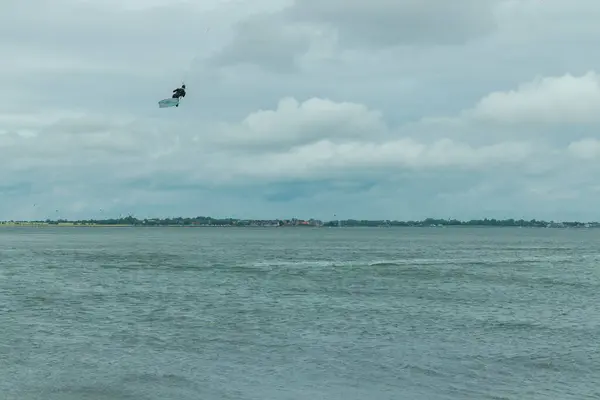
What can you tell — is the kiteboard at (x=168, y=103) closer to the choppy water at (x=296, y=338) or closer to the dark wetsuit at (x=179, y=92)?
the dark wetsuit at (x=179, y=92)

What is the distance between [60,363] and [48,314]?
21051 millimetres

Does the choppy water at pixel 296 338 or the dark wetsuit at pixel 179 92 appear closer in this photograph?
the choppy water at pixel 296 338

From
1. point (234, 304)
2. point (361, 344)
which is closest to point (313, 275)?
point (234, 304)

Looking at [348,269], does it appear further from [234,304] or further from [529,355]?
[529,355]

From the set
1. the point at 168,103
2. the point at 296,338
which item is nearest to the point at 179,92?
the point at 168,103

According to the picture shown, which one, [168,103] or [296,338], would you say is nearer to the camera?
[296,338]

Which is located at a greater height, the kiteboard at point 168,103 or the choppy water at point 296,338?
the kiteboard at point 168,103

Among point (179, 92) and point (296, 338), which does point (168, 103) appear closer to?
point (179, 92)

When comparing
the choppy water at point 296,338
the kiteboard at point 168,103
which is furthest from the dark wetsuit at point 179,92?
the choppy water at point 296,338

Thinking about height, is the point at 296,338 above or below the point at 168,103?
below

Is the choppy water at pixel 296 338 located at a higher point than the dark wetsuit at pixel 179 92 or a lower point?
lower

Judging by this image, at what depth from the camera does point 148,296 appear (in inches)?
3022

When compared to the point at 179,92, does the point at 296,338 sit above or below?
below

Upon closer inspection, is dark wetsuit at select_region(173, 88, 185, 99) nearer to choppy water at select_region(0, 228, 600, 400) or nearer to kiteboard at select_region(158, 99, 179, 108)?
kiteboard at select_region(158, 99, 179, 108)
